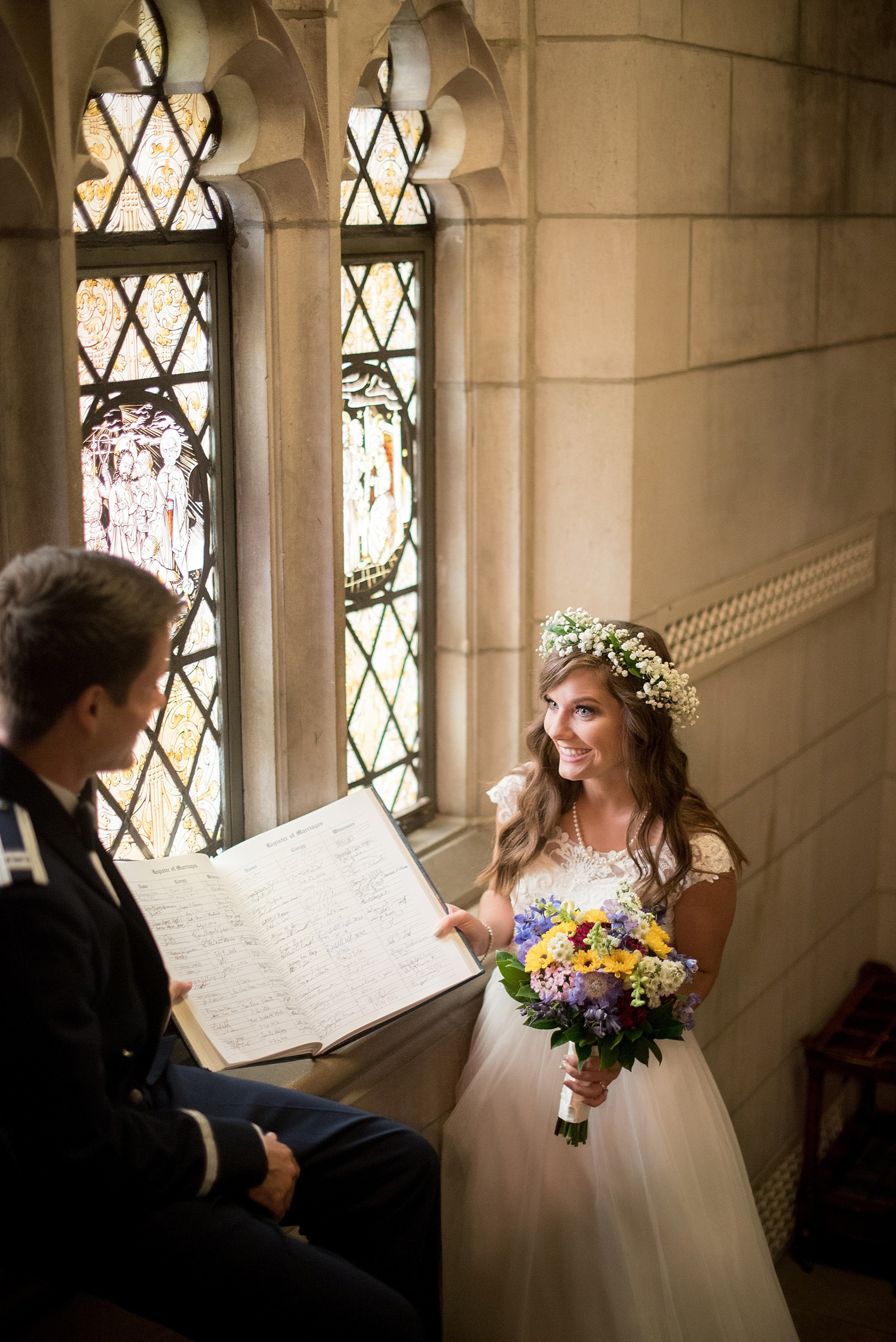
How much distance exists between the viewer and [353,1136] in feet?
6.97

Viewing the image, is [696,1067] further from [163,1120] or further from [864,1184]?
[864,1184]

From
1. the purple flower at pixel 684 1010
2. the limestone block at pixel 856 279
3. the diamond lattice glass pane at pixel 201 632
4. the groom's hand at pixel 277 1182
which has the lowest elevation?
the purple flower at pixel 684 1010

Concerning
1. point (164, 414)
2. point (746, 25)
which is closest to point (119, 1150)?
point (164, 414)

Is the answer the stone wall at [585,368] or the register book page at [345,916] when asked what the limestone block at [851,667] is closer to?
the stone wall at [585,368]

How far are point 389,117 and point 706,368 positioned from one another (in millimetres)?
1067

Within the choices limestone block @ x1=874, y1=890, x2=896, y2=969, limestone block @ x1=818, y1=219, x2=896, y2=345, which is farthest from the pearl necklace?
limestone block @ x1=874, y1=890, x2=896, y2=969

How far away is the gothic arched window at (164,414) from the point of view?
248cm

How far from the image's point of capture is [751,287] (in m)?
3.84

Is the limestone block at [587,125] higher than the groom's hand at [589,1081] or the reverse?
higher

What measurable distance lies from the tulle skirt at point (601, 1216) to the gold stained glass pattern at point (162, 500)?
82cm

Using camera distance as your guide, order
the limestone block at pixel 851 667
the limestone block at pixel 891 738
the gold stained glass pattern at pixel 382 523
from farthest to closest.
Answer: the limestone block at pixel 891 738 < the limestone block at pixel 851 667 < the gold stained glass pattern at pixel 382 523

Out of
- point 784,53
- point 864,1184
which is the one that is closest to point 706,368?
point 784,53

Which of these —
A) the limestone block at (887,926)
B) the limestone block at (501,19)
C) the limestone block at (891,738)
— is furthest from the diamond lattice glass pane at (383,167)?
the limestone block at (887,926)

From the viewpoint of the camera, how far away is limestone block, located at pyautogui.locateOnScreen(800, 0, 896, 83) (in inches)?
159
